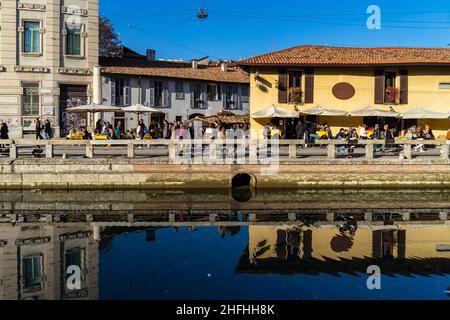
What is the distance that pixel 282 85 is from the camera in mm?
30891

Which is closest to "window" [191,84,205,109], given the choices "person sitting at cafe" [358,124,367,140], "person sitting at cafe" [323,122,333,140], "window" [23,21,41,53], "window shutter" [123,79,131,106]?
"window shutter" [123,79,131,106]

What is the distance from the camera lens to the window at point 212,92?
1730 inches

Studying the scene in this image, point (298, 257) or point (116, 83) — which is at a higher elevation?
point (116, 83)

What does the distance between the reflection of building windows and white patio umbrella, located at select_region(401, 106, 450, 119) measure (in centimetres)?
2270

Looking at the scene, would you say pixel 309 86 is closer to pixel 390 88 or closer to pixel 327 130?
pixel 327 130

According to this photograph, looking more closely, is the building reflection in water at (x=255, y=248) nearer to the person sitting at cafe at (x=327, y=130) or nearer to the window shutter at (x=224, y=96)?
the person sitting at cafe at (x=327, y=130)

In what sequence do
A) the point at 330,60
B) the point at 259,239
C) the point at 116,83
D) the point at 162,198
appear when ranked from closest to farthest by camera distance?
the point at 259,239, the point at 162,198, the point at 330,60, the point at 116,83

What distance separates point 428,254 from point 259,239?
4.42 metres

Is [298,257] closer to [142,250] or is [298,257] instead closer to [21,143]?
[142,250]

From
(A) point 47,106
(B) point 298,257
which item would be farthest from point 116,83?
(B) point 298,257

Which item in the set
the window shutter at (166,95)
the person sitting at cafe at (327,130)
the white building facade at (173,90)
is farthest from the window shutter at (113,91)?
the person sitting at cafe at (327,130)

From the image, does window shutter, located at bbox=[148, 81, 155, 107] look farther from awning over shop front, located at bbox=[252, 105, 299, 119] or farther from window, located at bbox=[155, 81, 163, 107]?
awning over shop front, located at bbox=[252, 105, 299, 119]

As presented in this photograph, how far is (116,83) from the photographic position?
37.2 metres

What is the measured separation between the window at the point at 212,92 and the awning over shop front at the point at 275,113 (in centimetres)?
1465
